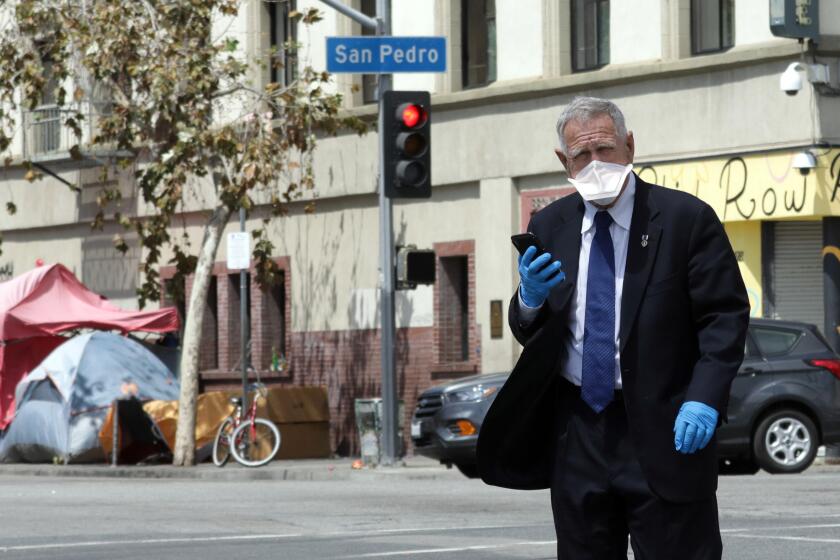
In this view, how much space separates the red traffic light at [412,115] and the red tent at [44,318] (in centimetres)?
971

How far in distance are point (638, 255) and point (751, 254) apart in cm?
2058

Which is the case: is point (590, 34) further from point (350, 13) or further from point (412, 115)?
point (412, 115)

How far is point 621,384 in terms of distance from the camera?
6.00m

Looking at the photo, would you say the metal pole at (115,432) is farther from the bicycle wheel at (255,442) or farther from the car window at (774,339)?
the car window at (774,339)

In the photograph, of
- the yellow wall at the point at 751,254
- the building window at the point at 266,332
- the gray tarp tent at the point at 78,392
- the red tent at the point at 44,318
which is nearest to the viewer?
the yellow wall at the point at 751,254

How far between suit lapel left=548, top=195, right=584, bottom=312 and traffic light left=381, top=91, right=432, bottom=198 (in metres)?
17.0

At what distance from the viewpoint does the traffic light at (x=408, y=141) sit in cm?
2331

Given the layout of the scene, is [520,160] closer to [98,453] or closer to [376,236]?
[376,236]

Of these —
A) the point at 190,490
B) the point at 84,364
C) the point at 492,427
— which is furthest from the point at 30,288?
the point at 492,427

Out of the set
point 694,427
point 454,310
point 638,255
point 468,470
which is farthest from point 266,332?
point 694,427

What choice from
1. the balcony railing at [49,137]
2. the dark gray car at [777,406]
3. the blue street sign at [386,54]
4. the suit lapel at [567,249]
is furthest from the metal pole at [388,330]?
the suit lapel at [567,249]

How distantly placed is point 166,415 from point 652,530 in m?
22.9

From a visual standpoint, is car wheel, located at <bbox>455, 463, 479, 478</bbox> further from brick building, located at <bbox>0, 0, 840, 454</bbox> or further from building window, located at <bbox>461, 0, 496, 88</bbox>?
building window, located at <bbox>461, 0, 496, 88</bbox>

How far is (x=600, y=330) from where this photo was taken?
6.07m
